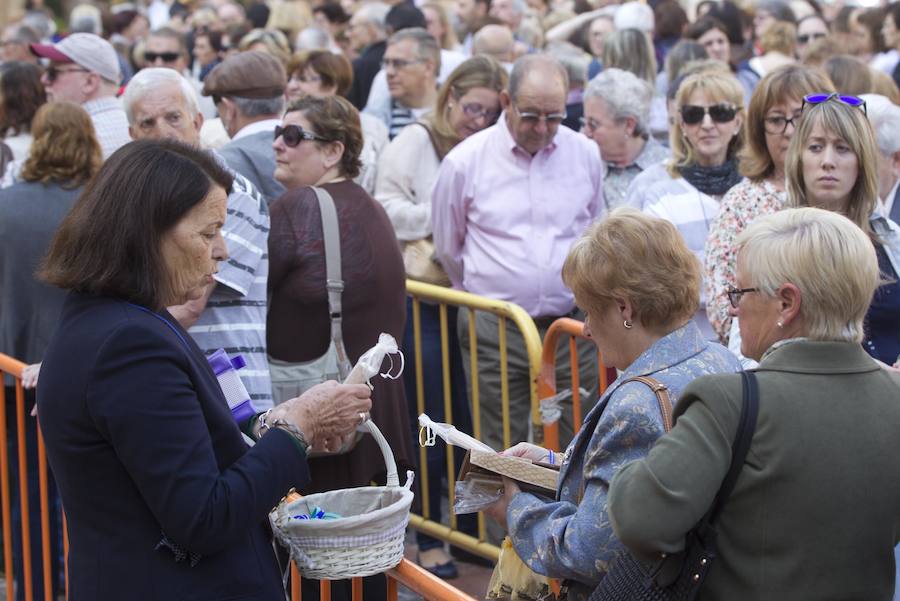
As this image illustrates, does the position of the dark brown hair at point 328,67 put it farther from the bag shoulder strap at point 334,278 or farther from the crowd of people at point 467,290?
the bag shoulder strap at point 334,278

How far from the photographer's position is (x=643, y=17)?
1011cm

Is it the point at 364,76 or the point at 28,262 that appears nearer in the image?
the point at 28,262

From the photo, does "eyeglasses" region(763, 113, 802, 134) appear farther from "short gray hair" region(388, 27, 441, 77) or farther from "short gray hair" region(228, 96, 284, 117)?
"short gray hair" region(388, 27, 441, 77)

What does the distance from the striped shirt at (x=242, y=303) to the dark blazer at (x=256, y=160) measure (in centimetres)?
150

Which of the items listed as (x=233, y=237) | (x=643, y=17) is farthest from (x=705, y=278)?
(x=643, y=17)

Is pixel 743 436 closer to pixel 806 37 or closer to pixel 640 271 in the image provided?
pixel 640 271

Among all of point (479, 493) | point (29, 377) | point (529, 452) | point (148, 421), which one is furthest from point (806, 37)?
point (148, 421)

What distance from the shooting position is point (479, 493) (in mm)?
2852

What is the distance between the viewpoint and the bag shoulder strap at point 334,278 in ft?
14.3

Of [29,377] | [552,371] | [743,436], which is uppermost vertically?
[743,436]

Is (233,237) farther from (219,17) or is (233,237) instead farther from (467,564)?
(219,17)

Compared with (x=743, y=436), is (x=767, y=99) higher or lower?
higher

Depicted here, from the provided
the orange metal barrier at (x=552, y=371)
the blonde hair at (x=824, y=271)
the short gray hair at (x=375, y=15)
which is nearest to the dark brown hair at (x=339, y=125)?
the orange metal barrier at (x=552, y=371)

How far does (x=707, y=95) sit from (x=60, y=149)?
3017mm
